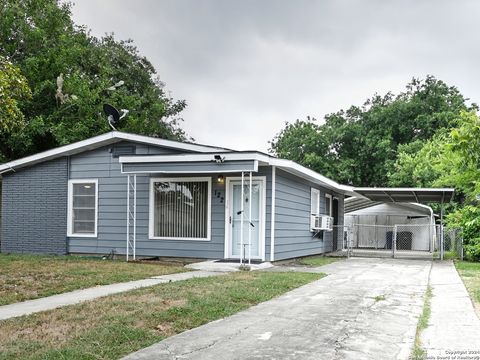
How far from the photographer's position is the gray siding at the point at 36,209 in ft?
46.1

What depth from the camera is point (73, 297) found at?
714 centimetres

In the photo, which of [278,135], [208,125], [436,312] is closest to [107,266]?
[436,312]

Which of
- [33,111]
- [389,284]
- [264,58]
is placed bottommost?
[389,284]

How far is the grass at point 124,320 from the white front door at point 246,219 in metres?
3.72

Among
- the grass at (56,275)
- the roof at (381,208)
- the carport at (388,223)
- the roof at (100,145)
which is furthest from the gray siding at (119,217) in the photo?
the roof at (381,208)

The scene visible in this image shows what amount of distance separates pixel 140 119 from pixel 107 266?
15200 millimetres

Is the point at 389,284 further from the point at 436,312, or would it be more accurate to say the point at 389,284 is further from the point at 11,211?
the point at 11,211

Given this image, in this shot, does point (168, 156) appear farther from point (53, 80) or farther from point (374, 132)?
point (374, 132)

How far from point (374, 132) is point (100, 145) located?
76.2 ft

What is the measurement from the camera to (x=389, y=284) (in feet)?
29.8

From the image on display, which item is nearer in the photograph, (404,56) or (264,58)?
(264,58)

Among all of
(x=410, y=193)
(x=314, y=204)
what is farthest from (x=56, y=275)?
(x=410, y=193)

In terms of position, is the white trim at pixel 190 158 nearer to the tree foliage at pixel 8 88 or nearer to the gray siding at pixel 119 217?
the gray siding at pixel 119 217

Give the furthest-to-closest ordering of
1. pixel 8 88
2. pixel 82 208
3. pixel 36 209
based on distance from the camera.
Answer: pixel 36 209
pixel 82 208
pixel 8 88
